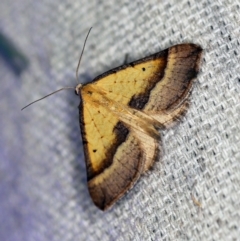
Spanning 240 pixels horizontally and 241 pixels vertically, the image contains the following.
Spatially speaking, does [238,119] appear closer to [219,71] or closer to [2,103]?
[219,71]

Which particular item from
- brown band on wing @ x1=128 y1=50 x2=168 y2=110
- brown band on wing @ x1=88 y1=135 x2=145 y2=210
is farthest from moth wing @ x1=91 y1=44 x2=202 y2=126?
brown band on wing @ x1=88 y1=135 x2=145 y2=210

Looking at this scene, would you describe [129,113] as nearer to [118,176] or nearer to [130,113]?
[130,113]

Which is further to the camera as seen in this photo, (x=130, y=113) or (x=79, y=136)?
(x=79, y=136)

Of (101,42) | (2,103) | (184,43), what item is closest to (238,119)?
(184,43)

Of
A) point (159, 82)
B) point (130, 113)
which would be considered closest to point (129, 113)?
point (130, 113)

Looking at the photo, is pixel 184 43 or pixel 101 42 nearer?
pixel 184 43

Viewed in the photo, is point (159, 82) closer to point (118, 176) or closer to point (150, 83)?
point (150, 83)
